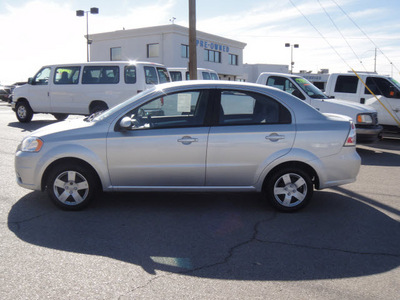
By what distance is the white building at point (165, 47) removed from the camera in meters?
37.7

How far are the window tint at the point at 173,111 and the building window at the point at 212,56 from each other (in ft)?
127

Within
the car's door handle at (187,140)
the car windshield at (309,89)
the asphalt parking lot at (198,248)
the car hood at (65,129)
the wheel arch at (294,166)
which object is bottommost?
the asphalt parking lot at (198,248)

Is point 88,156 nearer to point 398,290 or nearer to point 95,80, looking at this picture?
point 398,290

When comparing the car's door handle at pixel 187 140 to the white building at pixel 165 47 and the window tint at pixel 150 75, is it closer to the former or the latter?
the window tint at pixel 150 75

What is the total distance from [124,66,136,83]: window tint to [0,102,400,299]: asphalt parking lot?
300 inches

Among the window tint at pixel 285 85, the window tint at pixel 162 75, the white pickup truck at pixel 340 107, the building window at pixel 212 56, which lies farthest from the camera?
the building window at pixel 212 56

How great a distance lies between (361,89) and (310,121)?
26.1ft

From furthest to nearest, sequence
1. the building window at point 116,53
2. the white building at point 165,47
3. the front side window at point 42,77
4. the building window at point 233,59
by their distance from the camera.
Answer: the building window at point 233,59, the building window at point 116,53, the white building at point 165,47, the front side window at point 42,77

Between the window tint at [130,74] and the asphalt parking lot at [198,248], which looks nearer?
the asphalt parking lot at [198,248]

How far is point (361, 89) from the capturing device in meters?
12.4

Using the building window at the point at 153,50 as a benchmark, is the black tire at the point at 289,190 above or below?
below

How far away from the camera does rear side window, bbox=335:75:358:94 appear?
1247 centimetres

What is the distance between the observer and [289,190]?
533cm

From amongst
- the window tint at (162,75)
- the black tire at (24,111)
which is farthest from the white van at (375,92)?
the black tire at (24,111)
